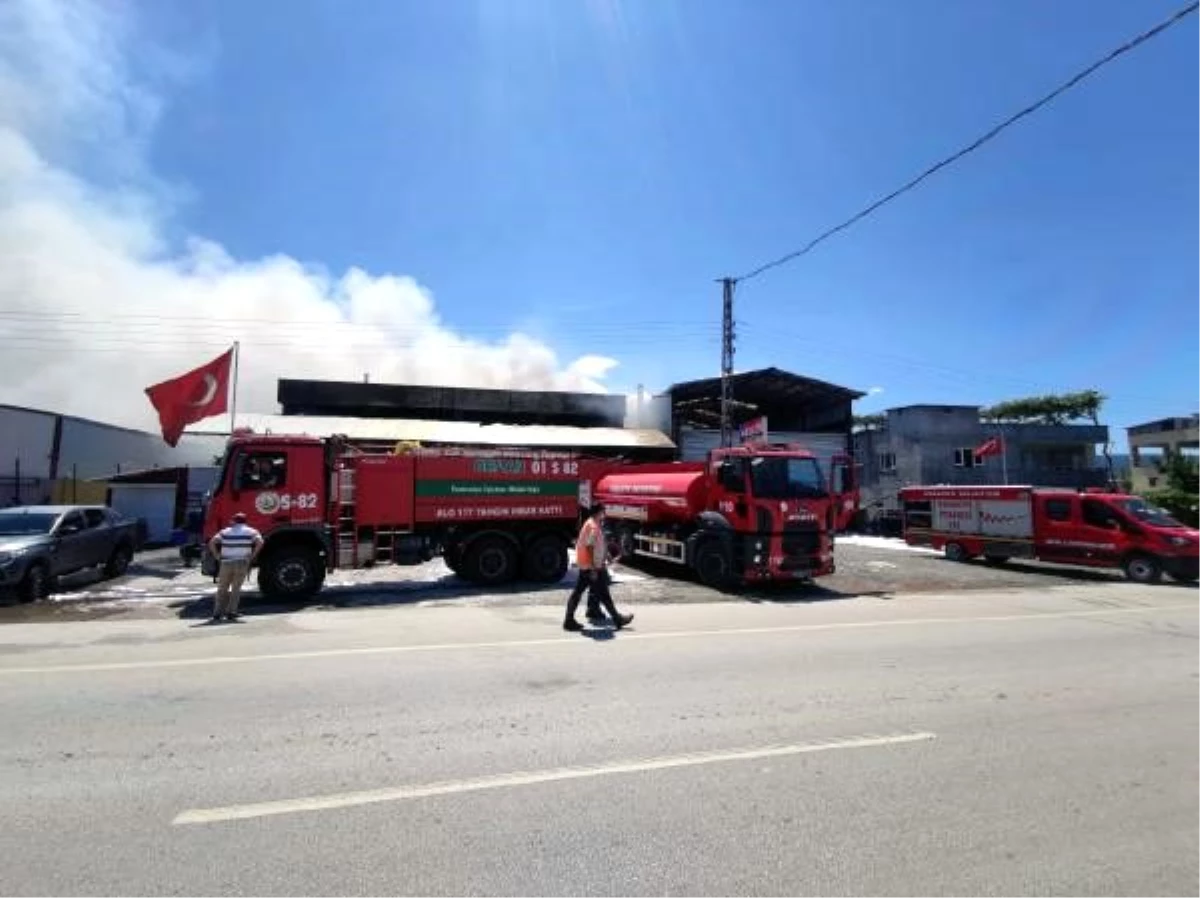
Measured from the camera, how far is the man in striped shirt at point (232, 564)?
12.0 metres

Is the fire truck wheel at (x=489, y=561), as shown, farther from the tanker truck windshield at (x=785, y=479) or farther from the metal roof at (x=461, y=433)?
the metal roof at (x=461, y=433)

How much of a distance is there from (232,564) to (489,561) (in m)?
5.26

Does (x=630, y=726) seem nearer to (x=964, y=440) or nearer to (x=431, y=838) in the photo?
(x=431, y=838)

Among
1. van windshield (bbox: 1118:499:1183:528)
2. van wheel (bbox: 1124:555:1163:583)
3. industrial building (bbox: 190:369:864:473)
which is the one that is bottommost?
van wheel (bbox: 1124:555:1163:583)

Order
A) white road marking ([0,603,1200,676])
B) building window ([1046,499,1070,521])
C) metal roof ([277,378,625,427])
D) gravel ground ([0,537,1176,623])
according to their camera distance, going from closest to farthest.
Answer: white road marking ([0,603,1200,676])
gravel ground ([0,537,1176,623])
building window ([1046,499,1070,521])
metal roof ([277,378,625,427])

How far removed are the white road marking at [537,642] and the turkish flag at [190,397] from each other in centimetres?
1412

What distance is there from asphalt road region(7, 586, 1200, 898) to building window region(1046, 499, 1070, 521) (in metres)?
12.2

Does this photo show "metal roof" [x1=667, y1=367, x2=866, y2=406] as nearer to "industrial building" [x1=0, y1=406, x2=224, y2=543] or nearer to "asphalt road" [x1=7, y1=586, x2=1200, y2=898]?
"industrial building" [x1=0, y1=406, x2=224, y2=543]

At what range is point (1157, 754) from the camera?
555cm

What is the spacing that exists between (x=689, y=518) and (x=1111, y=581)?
1038 centimetres

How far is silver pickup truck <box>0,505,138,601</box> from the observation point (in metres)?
14.0

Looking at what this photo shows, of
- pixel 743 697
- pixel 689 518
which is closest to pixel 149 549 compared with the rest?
pixel 689 518

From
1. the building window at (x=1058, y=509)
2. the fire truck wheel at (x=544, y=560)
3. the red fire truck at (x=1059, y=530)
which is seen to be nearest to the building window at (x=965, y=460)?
the red fire truck at (x=1059, y=530)

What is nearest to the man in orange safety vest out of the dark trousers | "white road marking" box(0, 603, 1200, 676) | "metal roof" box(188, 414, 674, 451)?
the dark trousers
